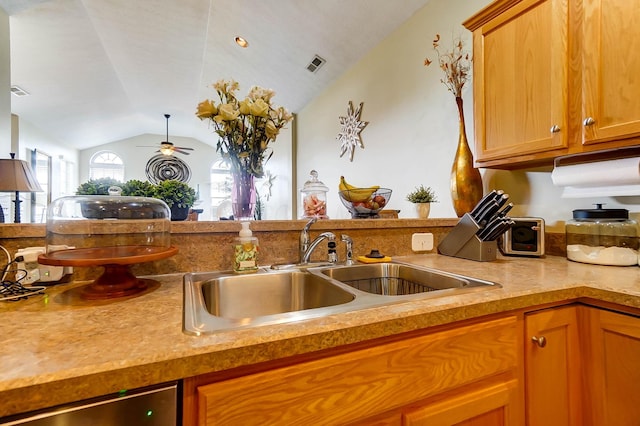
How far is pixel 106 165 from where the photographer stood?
7.57 metres

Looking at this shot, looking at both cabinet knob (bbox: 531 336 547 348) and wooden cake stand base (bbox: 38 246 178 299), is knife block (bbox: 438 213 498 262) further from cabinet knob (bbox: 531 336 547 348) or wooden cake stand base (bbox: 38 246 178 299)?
wooden cake stand base (bbox: 38 246 178 299)

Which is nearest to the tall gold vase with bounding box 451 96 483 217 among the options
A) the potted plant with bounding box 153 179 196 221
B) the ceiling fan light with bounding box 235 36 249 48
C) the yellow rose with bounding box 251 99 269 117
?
the yellow rose with bounding box 251 99 269 117

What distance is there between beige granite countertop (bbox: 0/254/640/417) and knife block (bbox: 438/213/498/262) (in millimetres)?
374

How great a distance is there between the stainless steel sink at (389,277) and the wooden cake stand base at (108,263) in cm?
57

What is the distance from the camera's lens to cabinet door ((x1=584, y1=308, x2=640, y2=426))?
0.78 m

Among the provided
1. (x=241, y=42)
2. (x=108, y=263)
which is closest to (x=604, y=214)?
(x=108, y=263)

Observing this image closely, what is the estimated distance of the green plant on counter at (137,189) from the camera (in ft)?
4.04

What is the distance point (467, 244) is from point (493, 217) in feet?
0.52

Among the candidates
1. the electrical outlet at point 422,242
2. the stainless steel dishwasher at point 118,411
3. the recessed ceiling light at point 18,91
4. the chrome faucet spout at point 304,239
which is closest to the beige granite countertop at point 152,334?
the stainless steel dishwasher at point 118,411

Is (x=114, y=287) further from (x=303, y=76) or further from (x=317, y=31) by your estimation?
(x=303, y=76)

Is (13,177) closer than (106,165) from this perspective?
Yes

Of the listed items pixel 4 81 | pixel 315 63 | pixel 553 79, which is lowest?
pixel 553 79

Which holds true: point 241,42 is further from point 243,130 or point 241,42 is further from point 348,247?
point 348,247

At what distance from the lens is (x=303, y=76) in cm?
384
